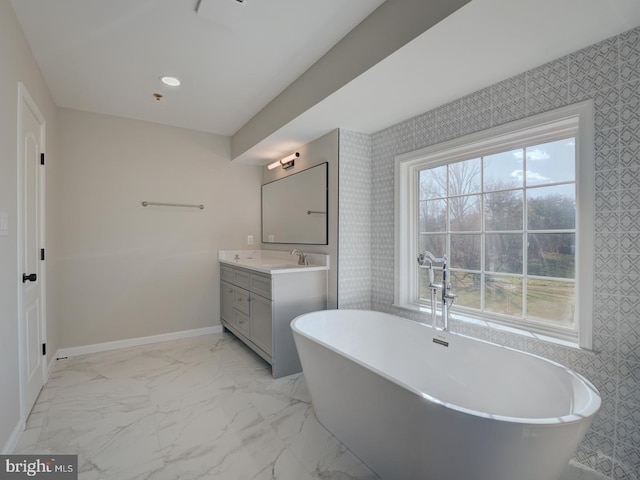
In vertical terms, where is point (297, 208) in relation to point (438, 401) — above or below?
above

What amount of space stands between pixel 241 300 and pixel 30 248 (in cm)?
172

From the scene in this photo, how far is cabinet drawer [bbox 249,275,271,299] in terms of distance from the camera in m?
2.80

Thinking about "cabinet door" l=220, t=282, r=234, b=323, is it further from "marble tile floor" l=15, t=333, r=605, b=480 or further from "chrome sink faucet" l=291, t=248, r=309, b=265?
"chrome sink faucet" l=291, t=248, r=309, b=265

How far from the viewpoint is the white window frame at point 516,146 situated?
1.65m

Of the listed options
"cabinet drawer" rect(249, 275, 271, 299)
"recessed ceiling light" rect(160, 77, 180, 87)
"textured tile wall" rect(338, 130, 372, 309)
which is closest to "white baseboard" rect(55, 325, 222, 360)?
"cabinet drawer" rect(249, 275, 271, 299)

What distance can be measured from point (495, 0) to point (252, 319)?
2825 mm

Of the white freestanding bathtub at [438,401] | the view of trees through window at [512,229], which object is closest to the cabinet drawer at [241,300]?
the white freestanding bathtub at [438,401]

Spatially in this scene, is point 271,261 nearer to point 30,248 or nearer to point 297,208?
point 297,208

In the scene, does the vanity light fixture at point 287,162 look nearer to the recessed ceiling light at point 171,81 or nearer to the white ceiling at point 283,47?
the white ceiling at point 283,47

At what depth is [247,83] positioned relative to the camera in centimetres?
267

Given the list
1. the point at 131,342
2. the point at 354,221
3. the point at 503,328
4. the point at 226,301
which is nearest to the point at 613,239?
the point at 503,328

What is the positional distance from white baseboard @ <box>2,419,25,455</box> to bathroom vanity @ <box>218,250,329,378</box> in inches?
62.4

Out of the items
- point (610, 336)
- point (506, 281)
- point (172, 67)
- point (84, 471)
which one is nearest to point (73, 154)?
point (172, 67)

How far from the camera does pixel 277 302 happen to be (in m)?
2.75
